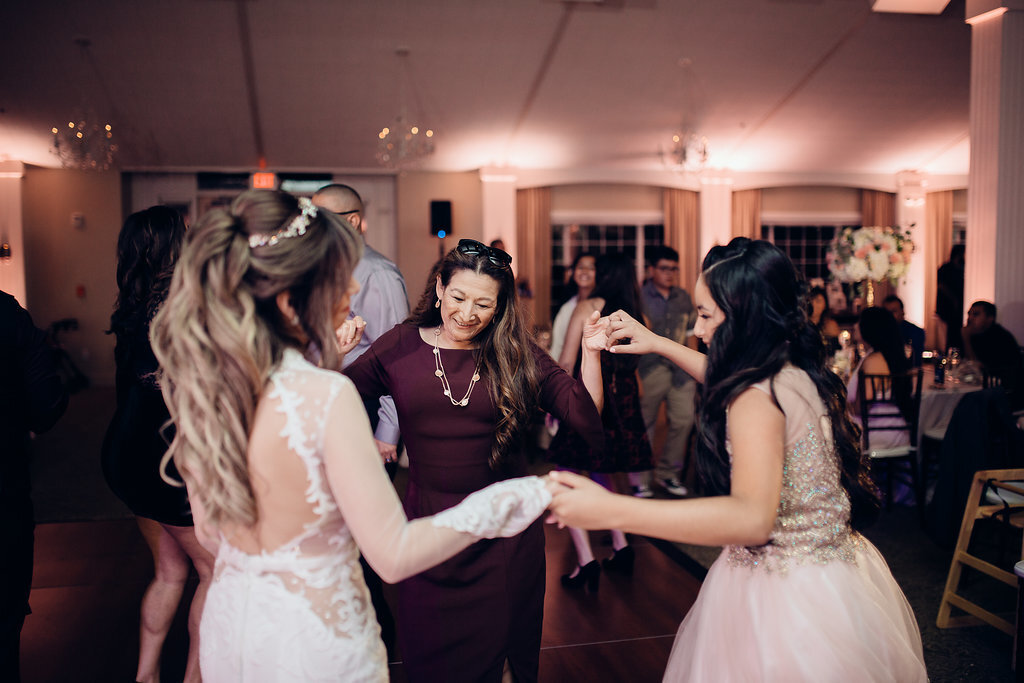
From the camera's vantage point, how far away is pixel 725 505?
1.22m

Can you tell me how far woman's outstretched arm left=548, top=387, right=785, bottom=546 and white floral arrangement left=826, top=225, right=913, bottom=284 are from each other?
456cm

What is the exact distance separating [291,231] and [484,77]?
7.22m

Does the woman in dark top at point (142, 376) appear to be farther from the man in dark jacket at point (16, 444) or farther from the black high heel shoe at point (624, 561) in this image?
the black high heel shoe at point (624, 561)

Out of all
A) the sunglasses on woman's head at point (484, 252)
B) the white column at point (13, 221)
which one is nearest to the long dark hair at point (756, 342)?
the sunglasses on woman's head at point (484, 252)

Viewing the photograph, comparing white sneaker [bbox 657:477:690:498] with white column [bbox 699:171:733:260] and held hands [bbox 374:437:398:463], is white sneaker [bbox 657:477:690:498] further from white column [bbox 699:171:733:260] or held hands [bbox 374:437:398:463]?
white column [bbox 699:171:733:260]

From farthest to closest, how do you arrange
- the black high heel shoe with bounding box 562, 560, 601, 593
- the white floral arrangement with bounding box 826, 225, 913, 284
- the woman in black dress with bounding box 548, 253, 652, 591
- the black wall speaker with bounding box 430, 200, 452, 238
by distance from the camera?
the black wall speaker with bounding box 430, 200, 452, 238
the white floral arrangement with bounding box 826, 225, 913, 284
the woman in black dress with bounding box 548, 253, 652, 591
the black high heel shoe with bounding box 562, 560, 601, 593

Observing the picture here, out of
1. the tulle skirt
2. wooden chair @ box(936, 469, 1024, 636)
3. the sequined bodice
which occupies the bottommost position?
wooden chair @ box(936, 469, 1024, 636)

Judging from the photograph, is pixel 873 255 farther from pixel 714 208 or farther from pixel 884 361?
pixel 714 208

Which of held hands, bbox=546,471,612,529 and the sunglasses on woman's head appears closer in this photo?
held hands, bbox=546,471,612,529

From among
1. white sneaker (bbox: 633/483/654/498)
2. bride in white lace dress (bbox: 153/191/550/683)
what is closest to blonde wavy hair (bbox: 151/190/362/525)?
bride in white lace dress (bbox: 153/191/550/683)

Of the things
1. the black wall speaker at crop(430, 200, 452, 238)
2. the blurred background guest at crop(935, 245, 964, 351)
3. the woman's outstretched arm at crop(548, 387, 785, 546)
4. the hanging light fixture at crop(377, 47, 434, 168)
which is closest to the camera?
Result: the woman's outstretched arm at crop(548, 387, 785, 546)

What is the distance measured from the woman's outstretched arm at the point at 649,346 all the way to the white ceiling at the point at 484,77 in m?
5.57

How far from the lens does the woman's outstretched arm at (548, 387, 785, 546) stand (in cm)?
121

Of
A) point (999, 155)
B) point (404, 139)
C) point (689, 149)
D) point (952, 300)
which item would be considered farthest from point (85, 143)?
point (952, 300)
